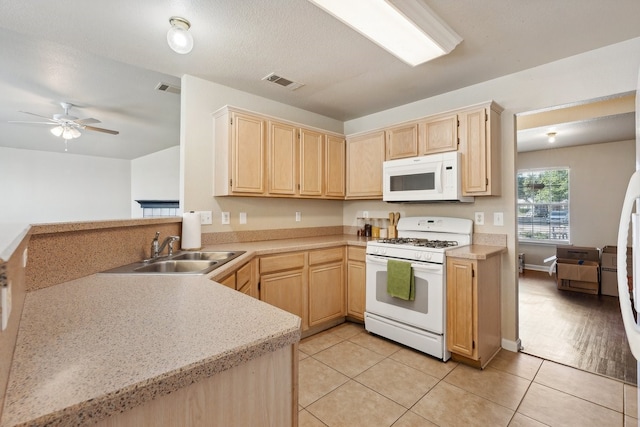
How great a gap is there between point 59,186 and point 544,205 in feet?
33.0

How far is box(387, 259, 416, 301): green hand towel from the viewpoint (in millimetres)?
2492

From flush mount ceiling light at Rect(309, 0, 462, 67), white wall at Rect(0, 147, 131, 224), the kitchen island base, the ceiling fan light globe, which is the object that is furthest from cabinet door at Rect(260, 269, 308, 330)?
white wall at Rect(0, 147, 131, 224)

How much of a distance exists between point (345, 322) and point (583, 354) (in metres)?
2.06

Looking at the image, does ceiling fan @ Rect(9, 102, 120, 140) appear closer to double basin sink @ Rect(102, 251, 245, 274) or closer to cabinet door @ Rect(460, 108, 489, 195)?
double basin sink @ Rect(102, 251, 245, 274)

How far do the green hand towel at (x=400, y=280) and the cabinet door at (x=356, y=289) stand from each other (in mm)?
416

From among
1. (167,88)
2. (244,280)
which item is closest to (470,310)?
(244,280)

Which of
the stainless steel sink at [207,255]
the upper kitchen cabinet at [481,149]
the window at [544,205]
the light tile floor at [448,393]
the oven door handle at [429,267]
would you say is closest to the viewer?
the light tile floor at [448,393]

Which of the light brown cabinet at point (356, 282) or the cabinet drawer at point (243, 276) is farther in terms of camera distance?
the light brown cabinet at point (356, 282)

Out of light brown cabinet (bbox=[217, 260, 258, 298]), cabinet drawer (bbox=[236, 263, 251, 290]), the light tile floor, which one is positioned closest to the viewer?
the light tile floor

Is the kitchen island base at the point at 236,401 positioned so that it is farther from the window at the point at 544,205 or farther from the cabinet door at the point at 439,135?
the window at the point at 544,205

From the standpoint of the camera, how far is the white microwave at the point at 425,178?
261 cm

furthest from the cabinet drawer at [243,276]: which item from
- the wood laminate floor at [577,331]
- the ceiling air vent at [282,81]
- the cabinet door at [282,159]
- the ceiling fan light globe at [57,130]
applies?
the ceiling fan light globe at [57,130]

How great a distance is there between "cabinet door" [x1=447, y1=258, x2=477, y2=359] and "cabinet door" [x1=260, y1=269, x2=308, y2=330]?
1.26m

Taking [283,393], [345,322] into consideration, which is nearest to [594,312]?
[345,322]
